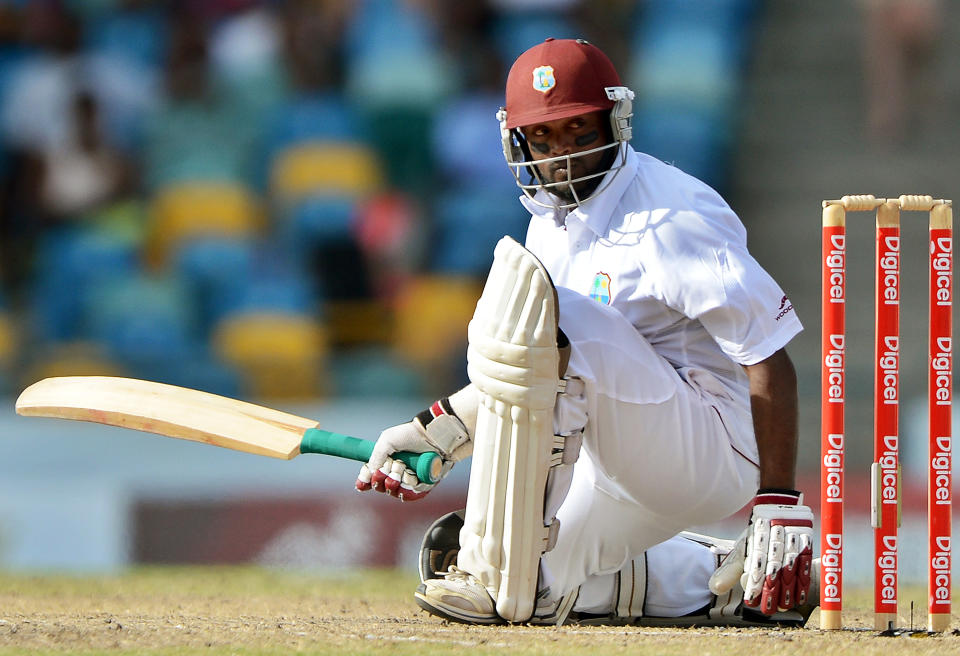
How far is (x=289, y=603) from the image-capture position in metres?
3.67

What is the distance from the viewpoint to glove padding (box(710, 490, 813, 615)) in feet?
9.03

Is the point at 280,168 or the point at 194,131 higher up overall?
the point at 194,131

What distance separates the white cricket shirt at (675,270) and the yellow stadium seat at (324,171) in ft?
12.8

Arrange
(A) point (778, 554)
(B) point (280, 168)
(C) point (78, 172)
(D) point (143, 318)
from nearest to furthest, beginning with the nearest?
(A) point (778, 554)
(D) point (143, 318)
(C) point (78, 172)
(B) point (280, 168)

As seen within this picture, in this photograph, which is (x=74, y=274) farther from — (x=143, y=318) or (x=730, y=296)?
(x=730, y=296)

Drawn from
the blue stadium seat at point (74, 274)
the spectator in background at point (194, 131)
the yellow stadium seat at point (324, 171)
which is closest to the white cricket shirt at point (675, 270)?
the yellow stadium seat at point (324, 171)

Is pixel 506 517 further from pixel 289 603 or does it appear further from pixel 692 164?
pixel 692 164

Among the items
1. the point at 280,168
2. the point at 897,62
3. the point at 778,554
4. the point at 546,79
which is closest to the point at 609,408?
the point at 778,554

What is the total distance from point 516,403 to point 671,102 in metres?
4.83

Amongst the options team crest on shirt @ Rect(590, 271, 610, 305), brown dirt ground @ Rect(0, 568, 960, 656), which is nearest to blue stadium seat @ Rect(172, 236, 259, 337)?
→ brown dirt ground @ Rect(0, 568, 960, 656)

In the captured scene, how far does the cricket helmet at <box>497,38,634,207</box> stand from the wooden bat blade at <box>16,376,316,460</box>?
2.50ft

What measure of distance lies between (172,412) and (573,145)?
3.50ft

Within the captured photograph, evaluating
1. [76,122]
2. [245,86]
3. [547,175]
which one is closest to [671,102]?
[245,86]

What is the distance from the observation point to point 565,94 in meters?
3.12
